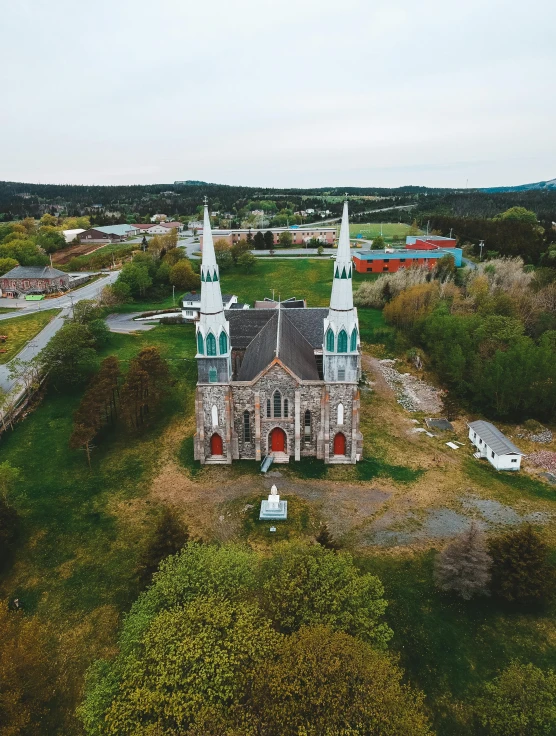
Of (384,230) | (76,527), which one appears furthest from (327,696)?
(384,230)

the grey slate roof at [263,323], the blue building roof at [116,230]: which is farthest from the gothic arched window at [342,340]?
the blue building roof at [116,230]

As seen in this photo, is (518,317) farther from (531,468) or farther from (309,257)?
(309,257)

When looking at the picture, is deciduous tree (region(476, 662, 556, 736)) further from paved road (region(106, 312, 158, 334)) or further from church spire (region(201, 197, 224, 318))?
paved road (region(106, 312, 158, 334))

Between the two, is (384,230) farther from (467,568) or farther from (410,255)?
(467,568)

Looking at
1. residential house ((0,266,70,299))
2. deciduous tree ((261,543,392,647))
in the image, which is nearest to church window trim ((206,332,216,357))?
deciduous tree ((261,543,392,647))

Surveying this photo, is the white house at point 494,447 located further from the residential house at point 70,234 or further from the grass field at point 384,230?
the residential house at point 70,234
